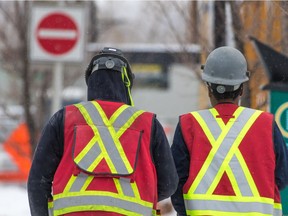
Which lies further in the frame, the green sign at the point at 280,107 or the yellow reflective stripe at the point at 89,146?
the green sign at the point at 280,107

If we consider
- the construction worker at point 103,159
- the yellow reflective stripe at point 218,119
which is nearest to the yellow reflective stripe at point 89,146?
the construction worker at point 103,159

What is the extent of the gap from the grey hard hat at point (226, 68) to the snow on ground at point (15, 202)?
6.51 metres

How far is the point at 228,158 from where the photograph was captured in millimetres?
4199

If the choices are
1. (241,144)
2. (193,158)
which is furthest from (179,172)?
(241,144)

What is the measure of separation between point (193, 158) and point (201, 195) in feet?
0.69

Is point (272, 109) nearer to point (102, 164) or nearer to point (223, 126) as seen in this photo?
point (223, 126)

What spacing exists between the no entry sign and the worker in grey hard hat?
190 inches

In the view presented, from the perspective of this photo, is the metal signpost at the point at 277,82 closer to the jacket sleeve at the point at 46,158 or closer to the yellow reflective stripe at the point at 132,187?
the yellow reflective stripe at the point at 132,187

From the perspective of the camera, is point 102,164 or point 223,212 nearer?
point 102,164

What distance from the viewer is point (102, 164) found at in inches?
152

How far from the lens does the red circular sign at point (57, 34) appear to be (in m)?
9.20

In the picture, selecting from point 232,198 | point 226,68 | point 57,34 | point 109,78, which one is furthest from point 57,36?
point 232,198

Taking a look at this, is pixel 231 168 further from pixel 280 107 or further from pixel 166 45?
pixel 166 45

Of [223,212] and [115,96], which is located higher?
[115,96]
